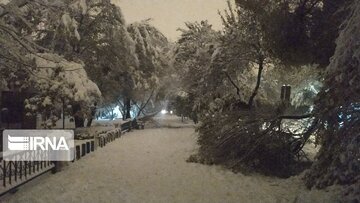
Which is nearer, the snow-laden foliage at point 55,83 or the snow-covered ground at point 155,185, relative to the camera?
the snow-covered ground at point 155,185

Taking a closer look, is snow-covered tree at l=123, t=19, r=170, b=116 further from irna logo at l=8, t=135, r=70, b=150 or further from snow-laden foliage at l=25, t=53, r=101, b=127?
irna logo at l=8, t=135, r=70, b=150

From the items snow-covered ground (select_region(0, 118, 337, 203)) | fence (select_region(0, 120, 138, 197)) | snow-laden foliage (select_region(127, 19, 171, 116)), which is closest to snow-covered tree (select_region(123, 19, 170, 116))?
snow-laden foliage (select_region(127, 19, 171, 116))

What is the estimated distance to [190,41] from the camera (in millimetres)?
28062

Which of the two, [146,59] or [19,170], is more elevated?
[146,59]

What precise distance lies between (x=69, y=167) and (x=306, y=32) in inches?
293

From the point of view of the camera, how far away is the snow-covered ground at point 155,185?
8.27 m

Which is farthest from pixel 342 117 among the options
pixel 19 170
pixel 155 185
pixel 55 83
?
pixel 55 83

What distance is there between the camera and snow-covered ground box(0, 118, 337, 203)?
8266mm

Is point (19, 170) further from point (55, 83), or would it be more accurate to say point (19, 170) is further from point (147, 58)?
point (147, 58)

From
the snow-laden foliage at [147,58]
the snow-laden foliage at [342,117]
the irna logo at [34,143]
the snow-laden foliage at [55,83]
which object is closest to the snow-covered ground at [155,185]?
the snow-laden foliage at [342,117]

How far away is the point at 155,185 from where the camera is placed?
9.61 meters

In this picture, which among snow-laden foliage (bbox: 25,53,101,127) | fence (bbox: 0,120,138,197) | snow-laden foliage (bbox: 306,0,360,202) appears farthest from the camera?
snow-laden foliage (bbox: 25,53,101,127)

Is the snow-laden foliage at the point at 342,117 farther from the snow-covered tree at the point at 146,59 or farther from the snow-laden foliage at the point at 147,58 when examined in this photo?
the snow-covered tree at the point at 146,59

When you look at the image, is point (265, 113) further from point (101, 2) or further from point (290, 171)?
point (101, 2)
